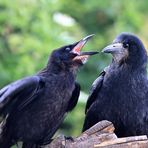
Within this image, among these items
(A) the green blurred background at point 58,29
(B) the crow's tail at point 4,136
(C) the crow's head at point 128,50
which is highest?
(A) the green blurred background at point 58,29

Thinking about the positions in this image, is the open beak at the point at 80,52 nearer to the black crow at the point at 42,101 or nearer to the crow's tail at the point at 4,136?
the black crow at the point at 42,101

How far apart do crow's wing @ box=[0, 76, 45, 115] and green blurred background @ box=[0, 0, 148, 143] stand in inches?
120

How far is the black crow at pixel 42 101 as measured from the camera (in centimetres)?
791

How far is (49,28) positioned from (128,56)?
4.09 m

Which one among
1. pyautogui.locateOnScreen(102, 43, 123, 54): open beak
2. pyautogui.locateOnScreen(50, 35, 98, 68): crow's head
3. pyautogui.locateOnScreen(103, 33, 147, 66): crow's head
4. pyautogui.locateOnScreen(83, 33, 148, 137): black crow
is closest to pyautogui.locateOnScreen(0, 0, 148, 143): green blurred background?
pyautogui.locateOnScreen(83, 33, 148, 137): black crow

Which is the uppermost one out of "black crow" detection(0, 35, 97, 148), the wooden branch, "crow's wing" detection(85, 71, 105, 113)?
"crow's wing" detection(85, 71, 105, 113)

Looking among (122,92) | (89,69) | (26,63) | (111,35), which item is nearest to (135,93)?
(122,92)

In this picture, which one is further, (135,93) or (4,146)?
(135,93)

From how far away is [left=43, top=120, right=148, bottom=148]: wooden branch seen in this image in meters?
7.60

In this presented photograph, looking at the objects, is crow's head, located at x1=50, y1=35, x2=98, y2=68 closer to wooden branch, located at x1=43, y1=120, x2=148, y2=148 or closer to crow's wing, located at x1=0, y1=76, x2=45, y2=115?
crow's wing, located at x1=0, y1=76, x2=45, y2=115

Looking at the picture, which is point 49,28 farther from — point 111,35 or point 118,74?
point 118,74

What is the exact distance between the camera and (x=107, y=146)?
299 inches

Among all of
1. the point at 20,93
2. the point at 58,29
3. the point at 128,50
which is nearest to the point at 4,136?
the point at 20,93

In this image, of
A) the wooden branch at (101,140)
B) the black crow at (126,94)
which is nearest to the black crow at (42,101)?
the wooden branch at (101,140)
